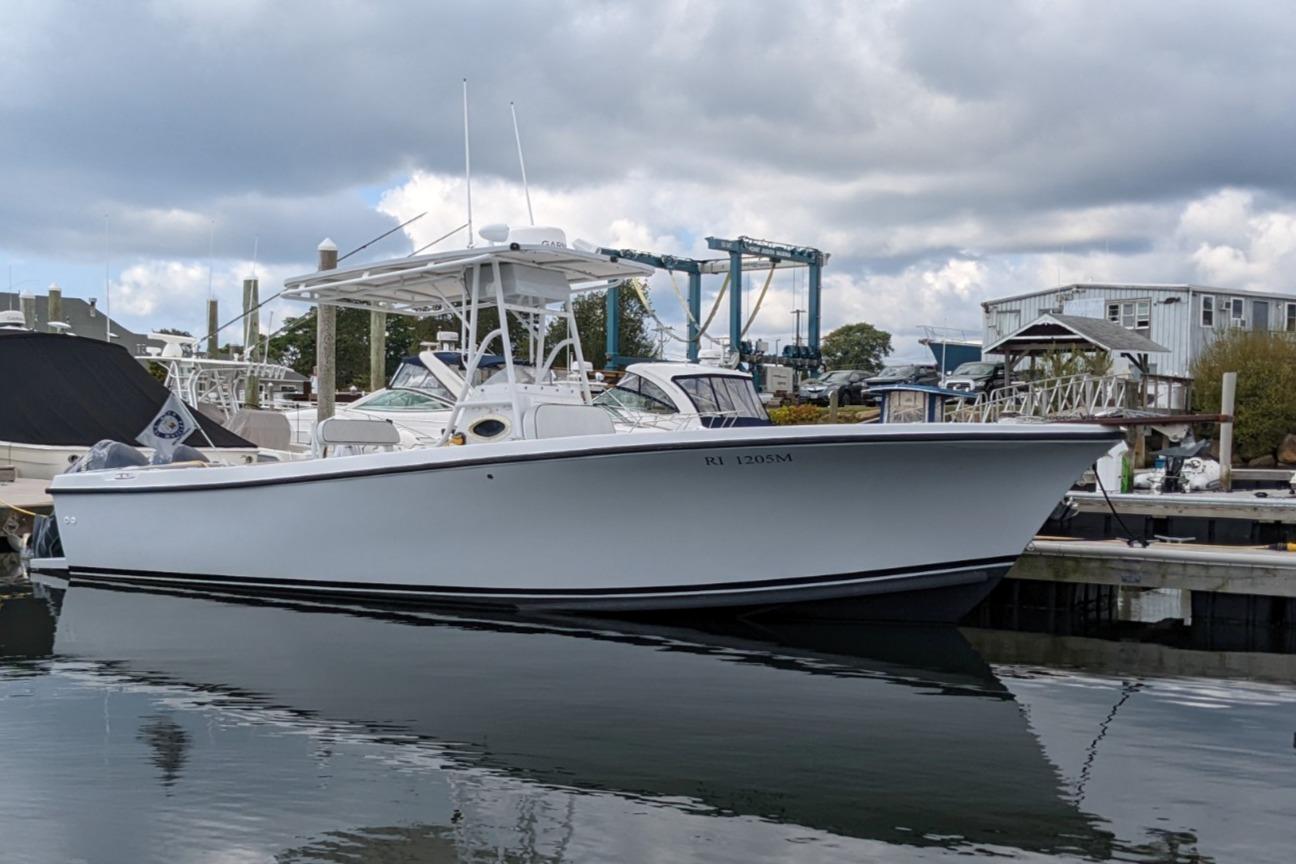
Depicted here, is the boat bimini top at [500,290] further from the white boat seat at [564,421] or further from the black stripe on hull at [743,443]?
the black stripe on hull at [743,443]

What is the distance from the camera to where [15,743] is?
251 inches

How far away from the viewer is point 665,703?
7.29 m

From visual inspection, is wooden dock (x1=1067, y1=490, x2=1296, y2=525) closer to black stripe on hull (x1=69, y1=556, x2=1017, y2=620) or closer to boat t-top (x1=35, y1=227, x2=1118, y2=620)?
black stripe on hull (x1=69, y1=556, x2=1017, y2=620)

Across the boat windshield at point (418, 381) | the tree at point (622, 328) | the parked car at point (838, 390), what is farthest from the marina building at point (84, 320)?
the boat windshield at point (418, 381)

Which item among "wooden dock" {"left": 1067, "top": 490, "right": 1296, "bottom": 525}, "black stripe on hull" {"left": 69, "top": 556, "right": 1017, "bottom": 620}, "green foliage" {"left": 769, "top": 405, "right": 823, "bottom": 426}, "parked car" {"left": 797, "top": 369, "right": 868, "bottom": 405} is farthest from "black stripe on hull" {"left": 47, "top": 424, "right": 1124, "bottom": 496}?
"parked car" {"left": 797, "top": 369, "right": 868, "bottom": 405}

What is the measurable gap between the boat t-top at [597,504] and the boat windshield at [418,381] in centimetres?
465

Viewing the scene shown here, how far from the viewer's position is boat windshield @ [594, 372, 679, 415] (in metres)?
14.2

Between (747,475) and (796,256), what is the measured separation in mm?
33817

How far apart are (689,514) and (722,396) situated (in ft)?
18.0

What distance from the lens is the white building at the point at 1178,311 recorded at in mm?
37719

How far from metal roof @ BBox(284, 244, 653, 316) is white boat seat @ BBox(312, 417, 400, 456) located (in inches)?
47.1

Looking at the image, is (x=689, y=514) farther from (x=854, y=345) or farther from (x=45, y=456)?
(x=854, y=345)

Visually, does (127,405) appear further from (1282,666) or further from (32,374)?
(1282,666)

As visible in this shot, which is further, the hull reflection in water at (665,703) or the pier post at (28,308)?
the pier post at (28,308)
